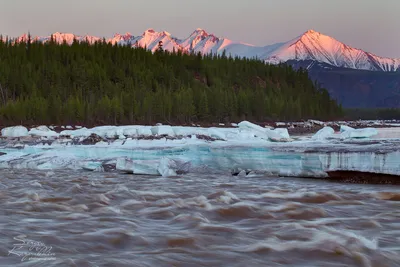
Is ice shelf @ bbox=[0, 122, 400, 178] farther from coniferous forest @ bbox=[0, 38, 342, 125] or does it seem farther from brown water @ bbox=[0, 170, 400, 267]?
coniferous forest @ bbox=[0, 38, 342, 125]

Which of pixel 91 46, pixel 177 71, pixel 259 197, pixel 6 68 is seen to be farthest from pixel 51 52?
pixel 259 197

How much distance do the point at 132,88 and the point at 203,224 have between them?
8624cm

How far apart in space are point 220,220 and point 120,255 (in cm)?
264

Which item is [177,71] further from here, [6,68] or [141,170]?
[141,170]

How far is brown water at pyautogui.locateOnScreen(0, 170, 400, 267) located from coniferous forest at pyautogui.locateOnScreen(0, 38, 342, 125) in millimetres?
53878

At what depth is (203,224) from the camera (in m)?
7.77

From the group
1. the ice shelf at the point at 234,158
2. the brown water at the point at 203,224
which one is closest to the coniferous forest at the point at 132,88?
the ice shelf at the point at 234,158

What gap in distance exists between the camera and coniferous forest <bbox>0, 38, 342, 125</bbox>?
69.6 metres

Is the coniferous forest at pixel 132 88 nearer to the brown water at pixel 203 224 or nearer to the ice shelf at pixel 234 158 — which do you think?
the ice shelf at pixel 234 158

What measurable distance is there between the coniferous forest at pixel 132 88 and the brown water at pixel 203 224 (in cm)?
5388

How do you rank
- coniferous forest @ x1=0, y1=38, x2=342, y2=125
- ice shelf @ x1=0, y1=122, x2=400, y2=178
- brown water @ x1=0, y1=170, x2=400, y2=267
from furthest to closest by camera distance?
coniferous forest @ x1=0, y1=38, x2=342, y2=125, ice shelf @ x1=0, y1=122, x2=400, y2=178, brown water @ x1=0, y1=170, x2=400, y2=267

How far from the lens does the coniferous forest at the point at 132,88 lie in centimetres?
6956

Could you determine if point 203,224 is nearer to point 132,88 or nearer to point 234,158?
point 234,158

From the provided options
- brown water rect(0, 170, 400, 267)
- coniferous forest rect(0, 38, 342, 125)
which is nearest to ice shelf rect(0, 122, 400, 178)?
brown water rect(0, 170, 400, 267)
